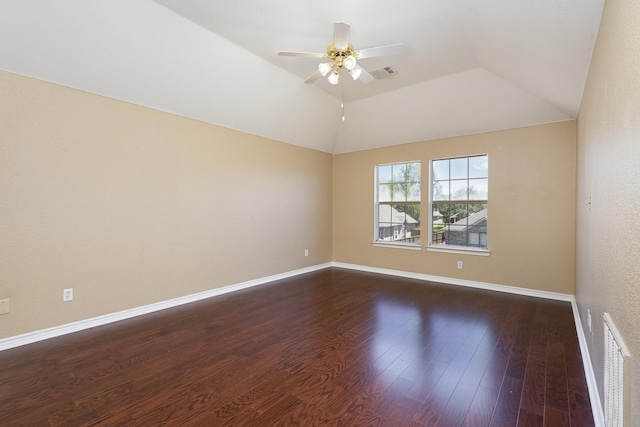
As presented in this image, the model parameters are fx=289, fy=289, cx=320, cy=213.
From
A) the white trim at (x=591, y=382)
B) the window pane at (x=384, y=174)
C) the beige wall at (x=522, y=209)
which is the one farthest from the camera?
the window pane at (x=384, y=174)

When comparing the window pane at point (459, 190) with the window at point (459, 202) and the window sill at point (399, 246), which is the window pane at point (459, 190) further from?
the window sill at point (399, 246)

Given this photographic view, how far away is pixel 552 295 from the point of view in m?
3.98

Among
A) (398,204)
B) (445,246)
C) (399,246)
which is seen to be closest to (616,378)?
(445,246)

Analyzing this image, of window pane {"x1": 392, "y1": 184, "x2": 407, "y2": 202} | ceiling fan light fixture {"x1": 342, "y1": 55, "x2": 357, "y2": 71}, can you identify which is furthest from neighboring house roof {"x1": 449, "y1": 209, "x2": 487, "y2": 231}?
ceiling fan light fixture {"x1": 342, "y1": 55, "x2": 357, "y2": 71}

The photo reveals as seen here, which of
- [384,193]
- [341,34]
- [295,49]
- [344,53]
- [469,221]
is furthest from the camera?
[384,193]

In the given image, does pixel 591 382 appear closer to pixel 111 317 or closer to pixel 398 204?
pixel 398 204

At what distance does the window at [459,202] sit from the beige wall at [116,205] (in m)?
2.86

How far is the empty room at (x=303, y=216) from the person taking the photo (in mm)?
1797

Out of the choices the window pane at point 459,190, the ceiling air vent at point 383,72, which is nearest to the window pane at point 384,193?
the window pane at point 459,190

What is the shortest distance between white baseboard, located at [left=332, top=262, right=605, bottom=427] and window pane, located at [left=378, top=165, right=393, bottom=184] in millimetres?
1756

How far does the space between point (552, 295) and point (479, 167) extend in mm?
2086

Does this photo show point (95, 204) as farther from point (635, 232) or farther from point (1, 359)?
point (635, 232)

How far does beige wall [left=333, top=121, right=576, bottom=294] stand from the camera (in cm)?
391

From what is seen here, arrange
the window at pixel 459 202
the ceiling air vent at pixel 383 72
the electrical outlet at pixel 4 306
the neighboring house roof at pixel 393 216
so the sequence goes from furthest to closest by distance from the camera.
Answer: the neighboring house roof at pixel 393 216, the window at pixel 459 202, the ceiling air vent at pixel 383 72, the electrical outlet at pixel 4 306
